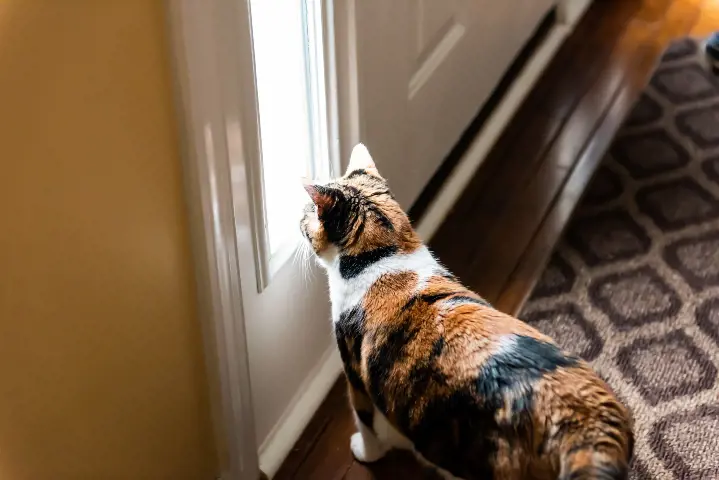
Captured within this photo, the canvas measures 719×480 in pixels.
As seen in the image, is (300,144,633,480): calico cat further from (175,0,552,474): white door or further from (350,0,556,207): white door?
(350,0,556,207): white door

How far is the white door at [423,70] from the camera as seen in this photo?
1389 mm

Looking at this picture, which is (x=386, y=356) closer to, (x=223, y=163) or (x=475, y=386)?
(x=475, y=386)

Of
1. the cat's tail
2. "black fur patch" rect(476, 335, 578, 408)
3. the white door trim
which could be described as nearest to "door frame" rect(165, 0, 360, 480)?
the white door trim

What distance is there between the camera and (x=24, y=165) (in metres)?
0.75

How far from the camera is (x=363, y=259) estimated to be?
3.61 feet

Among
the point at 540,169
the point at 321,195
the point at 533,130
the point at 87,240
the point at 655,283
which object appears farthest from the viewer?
the point at 533,130

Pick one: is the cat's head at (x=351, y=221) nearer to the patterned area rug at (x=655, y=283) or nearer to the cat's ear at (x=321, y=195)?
the cat's ear at (x=321, y=195)

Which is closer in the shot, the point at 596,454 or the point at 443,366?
the point at 596,454

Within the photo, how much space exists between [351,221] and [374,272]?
7 cm

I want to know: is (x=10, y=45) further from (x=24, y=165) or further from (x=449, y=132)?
(x=449, y=132)

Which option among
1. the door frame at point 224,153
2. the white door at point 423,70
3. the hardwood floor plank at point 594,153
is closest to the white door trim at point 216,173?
the door frame at point 224,153

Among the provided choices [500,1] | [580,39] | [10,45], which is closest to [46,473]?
[10,45]

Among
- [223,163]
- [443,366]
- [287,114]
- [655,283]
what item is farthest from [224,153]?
[655,283]

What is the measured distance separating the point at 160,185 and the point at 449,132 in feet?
3.34
